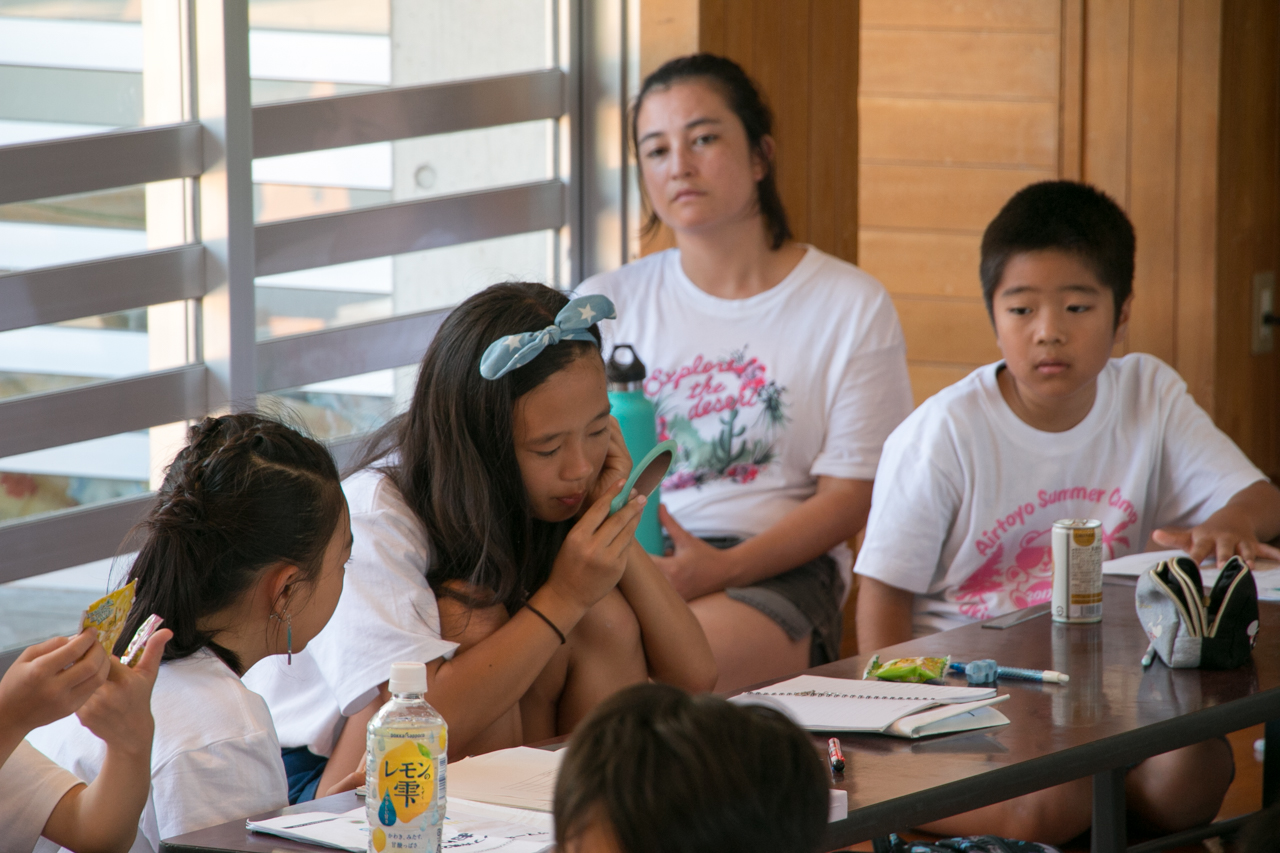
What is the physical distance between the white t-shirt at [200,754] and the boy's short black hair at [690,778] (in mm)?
643

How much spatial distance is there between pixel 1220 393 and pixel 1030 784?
3470 millimetres

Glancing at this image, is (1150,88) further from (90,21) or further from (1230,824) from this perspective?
(90,21)

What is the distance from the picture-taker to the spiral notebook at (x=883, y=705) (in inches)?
60.3

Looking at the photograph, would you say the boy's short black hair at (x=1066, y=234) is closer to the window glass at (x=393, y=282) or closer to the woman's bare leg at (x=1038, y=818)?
the woman's bare leg at (x=1038, y=818)

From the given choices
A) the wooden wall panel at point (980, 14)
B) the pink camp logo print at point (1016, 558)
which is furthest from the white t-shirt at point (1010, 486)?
the wooden wall panel at point (980, 14)

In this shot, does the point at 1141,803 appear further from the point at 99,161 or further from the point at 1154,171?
the point at 1154,171

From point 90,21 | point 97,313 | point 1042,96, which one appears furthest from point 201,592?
point 1042,96

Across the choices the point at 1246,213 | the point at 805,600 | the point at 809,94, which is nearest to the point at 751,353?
the point at 805,600

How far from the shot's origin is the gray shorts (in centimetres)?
260

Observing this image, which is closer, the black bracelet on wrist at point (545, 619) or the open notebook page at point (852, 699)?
the open notebook page at point (852, 699)

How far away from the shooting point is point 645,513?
260cm

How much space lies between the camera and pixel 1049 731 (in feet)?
5.00

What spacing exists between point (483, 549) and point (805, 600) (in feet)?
3.30

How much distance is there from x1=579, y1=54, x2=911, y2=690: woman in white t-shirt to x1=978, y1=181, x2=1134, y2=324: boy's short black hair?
42 cm
